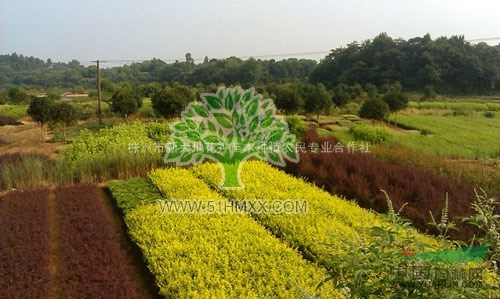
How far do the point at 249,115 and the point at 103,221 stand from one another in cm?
471

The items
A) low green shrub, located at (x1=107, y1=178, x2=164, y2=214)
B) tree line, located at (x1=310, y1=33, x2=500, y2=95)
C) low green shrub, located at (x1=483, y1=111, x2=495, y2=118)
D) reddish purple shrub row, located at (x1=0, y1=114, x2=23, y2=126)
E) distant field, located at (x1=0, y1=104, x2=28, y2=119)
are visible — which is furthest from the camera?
tree line, located at (x1=310, y1=33, x2=500, y2=95)

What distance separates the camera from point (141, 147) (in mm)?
9516

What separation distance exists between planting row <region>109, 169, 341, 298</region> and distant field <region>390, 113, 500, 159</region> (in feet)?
33.0

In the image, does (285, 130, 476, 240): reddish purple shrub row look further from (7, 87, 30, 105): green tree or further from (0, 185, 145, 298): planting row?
(7, 87, 30, 105): green tree

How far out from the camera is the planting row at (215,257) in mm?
4047

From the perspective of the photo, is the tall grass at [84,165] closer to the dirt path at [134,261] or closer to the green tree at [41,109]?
the dirt path at [134,261]

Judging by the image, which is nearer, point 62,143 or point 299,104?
point 62,143

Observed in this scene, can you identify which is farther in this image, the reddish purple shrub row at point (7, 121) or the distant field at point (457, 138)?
the reddish purple shrub row at point (7, 121)

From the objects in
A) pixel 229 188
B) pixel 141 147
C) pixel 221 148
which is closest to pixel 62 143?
pixel 141 147

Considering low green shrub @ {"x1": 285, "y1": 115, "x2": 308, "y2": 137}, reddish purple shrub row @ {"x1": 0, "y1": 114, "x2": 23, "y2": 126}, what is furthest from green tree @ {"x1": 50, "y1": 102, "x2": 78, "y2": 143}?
low green shrub @ {"x1": 285, "y1": 115, "x2": 308, "y2": 137}

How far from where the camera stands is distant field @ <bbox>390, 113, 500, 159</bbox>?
1350 cm

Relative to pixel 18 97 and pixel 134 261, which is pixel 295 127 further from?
pixel 18 97

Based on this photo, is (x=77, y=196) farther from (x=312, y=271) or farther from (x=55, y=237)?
(x=312, y=271)

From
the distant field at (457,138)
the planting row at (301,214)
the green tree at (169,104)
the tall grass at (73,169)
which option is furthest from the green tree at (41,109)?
the distant field at (457,138)
